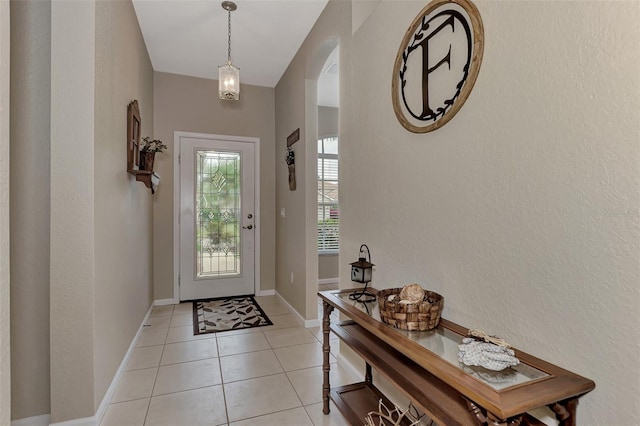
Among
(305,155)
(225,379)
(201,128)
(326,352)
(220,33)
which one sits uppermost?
(220,33)

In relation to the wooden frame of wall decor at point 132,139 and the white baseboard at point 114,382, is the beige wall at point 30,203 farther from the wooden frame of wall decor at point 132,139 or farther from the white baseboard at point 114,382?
the wooden frame of wall decor at point 132,139

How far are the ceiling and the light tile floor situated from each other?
9.33 feet

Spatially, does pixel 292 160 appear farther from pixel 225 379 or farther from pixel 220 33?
pixel 225 379

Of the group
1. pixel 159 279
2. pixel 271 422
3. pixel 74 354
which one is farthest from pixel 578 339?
pixel 159 279

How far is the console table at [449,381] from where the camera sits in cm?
85

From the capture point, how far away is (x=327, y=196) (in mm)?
5262

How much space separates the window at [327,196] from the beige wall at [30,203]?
3.76m

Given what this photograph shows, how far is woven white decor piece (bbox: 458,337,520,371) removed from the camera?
0.95 metres

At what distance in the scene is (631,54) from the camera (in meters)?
0.82

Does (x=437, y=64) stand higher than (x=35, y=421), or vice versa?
(x=437, y=64)

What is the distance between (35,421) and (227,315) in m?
1.88

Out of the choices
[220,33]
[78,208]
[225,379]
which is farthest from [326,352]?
[220,33]

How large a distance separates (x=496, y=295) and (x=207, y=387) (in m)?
1.90
